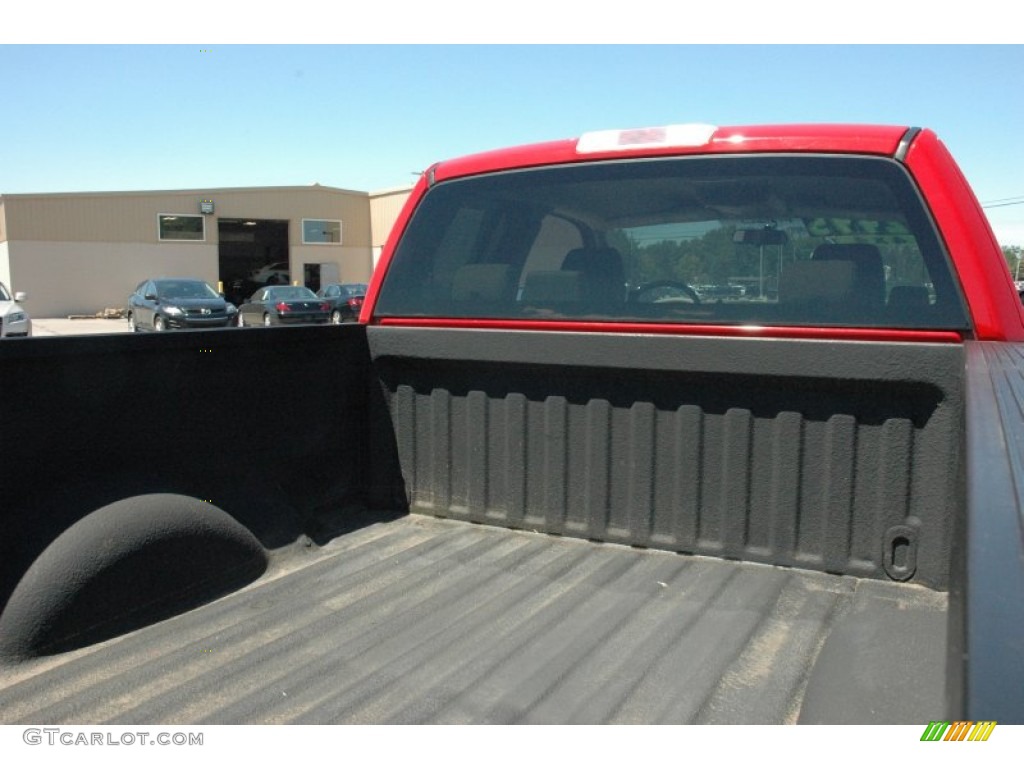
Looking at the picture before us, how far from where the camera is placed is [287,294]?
27.3 metres

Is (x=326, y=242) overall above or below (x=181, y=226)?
below

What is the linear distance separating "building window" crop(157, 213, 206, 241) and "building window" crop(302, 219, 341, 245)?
470cm

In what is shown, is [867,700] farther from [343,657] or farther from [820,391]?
[343,657]

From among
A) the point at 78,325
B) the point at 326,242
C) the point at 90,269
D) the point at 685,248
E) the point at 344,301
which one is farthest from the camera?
the point at 326,242

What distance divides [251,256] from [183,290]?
73.6 ft

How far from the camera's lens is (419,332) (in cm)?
297

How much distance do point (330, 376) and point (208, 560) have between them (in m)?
0.88

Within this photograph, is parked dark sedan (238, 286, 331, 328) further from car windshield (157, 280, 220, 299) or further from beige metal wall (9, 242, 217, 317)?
beige metal wall (9, 242, 217, 317)

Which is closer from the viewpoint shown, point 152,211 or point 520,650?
point 520,650

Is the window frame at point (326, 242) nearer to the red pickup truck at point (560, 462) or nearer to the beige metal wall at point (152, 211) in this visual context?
the beige metal wall at point (152, 211)

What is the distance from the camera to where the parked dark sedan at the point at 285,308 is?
25875 mm
